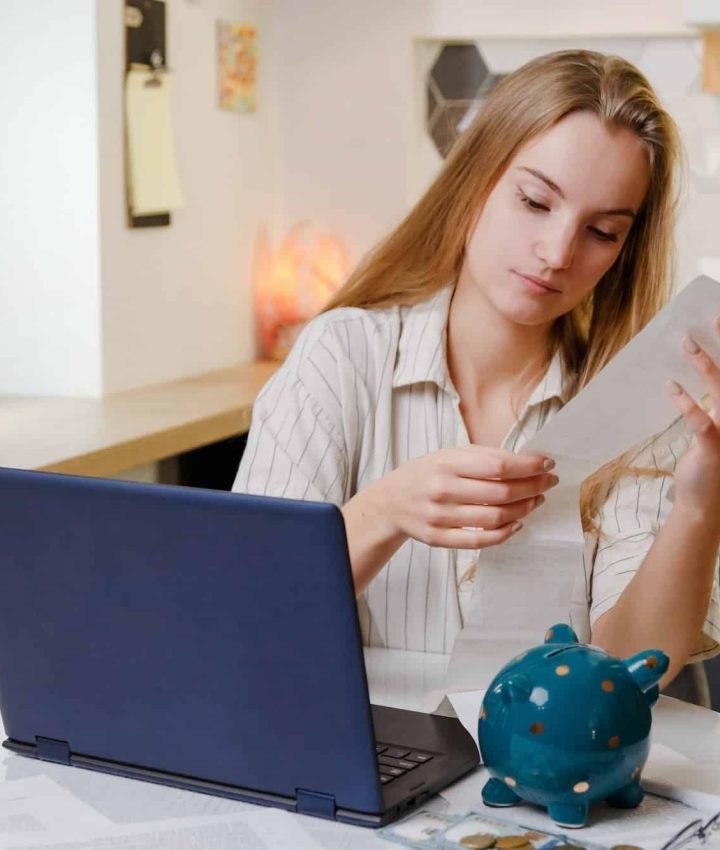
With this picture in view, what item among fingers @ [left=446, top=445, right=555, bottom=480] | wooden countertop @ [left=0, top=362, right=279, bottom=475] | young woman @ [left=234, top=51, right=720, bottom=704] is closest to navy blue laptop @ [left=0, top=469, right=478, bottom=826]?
fingers @ [left=446, top=445, right=555, bottom=480]

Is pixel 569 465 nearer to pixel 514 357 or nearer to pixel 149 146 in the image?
pixel 514 357

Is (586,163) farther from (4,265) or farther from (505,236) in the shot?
(4,265)

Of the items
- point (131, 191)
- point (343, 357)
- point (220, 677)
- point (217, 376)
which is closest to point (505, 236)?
point (343, 357)

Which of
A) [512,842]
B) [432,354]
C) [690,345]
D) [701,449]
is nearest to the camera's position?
[512,842]

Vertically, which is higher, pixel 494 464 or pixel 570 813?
pixel 494 464

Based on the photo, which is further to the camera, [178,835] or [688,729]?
[688,729]

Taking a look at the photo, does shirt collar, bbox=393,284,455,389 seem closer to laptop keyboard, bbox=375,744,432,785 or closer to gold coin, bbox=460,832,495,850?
laptop keyboard, bbox=375,744,432,785

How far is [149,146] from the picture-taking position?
2781 millimetres

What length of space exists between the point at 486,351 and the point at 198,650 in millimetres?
734

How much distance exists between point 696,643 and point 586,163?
508mm

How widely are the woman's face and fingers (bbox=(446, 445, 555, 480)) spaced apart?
12.7 inches

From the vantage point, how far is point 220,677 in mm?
931

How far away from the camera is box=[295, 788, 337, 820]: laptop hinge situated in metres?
0.91

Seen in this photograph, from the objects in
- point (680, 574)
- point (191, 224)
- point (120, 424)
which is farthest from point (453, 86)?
point (680, 574)
